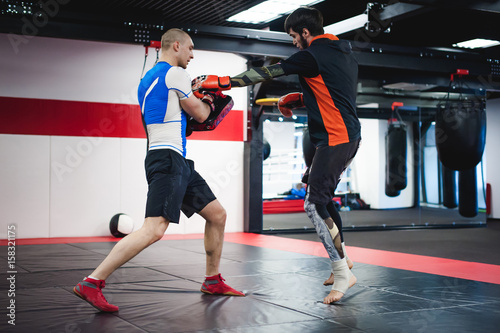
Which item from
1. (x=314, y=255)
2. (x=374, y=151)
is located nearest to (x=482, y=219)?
(x=374, y=151)

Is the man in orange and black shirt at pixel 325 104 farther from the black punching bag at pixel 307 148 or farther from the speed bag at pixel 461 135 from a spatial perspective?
the black punching bag at pixel 307 148

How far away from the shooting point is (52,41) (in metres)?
7.52

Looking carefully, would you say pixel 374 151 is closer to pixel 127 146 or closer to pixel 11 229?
pixel 127 146

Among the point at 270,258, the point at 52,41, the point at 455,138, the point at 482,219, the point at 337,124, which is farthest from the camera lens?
the point at 482,219

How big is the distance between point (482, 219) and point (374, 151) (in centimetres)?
262

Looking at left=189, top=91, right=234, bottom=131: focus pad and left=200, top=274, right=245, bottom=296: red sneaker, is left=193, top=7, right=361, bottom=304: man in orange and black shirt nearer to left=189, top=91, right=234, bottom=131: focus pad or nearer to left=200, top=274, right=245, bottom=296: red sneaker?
left=189, top=91, right=234, bottom=131: focus pad

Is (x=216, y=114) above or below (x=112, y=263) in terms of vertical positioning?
above

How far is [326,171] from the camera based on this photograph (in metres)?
3.25

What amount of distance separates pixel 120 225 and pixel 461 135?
14.8ft

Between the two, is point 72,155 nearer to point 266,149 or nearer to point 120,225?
point 120,225

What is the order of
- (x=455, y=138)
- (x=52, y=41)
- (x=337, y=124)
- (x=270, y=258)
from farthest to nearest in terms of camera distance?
(x=52, y=41) → (x=455, y=138) → (x=270, y=258) → (x=337, y=124)

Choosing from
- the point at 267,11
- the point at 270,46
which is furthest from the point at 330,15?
the point at 270,46

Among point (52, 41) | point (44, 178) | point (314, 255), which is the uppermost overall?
point (52, 41)

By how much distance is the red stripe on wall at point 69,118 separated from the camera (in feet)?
23.7
